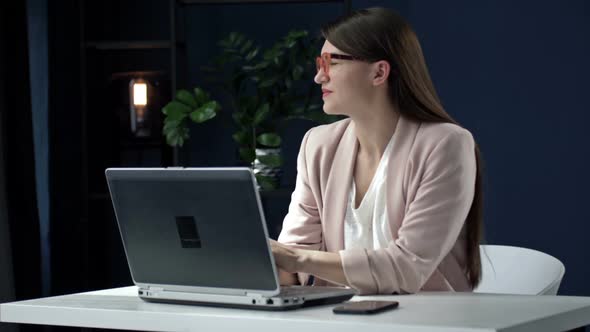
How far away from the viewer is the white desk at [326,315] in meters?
1.55

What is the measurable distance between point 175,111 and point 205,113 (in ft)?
0.39

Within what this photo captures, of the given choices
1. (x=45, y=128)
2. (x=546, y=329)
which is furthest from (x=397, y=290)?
(x=45, y=128)

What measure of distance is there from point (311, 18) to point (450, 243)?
219cm

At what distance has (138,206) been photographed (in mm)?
1859

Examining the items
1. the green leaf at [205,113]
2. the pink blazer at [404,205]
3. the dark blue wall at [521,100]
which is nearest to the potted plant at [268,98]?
the green leaf at [205,113]

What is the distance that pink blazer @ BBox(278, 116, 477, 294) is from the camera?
2.03m

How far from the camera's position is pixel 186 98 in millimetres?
3770

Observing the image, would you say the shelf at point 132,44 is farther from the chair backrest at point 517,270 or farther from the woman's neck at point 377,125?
the woman's neck at point 377,125

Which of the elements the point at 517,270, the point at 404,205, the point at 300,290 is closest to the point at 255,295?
the point at 300,290

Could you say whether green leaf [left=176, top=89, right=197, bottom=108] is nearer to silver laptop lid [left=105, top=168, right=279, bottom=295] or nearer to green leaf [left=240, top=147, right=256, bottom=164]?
green leaf [left=240, top=147, right=256, bottom=164]

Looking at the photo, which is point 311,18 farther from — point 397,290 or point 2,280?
point 397,290

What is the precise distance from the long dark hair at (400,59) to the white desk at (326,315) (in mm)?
328

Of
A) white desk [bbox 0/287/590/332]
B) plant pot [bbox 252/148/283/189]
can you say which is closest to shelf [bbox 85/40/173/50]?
plant pot [bbox 252/148/283/189]

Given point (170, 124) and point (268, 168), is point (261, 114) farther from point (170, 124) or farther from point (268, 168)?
point (170, 124)
